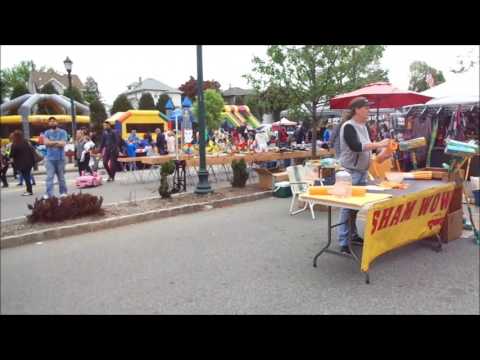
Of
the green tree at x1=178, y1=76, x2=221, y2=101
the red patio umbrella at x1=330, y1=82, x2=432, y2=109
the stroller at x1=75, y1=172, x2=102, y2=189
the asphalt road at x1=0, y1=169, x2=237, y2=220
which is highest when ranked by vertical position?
the green tree at x1=178, y1=76, x2=221, y2=101

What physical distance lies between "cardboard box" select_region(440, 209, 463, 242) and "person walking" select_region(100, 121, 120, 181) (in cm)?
917

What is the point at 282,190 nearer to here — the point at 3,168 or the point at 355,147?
the point at 355,147

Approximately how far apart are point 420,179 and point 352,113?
1.56 metres

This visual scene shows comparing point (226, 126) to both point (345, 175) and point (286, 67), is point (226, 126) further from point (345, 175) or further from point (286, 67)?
point (345, 175)

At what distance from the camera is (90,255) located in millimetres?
4543

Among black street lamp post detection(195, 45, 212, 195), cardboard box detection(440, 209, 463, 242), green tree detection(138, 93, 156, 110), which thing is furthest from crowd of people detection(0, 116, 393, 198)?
green tree detection(138, 93, 156, 110)

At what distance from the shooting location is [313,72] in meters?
10.0

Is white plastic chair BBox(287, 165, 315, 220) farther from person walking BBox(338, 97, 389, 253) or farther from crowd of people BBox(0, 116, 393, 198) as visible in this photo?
person walking BBox(338, 97, 389, 253)

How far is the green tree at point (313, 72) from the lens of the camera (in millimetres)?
9648

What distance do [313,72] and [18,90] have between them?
276 inches

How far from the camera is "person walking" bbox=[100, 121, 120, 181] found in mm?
11391

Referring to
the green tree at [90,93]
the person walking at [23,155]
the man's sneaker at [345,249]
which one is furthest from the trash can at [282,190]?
the green tree at [90,93]

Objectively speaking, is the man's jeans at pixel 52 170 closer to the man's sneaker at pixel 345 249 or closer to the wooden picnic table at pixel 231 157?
the wooden picnic table at pixel 231 157

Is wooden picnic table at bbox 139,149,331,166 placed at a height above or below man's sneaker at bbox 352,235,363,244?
above
